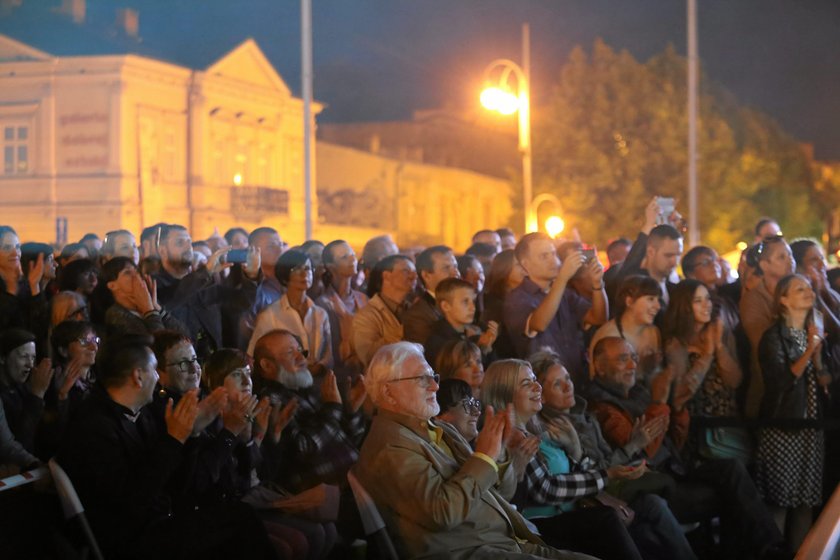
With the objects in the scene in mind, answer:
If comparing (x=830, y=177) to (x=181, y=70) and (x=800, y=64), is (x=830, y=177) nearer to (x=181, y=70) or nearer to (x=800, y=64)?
(x=800, y=64)

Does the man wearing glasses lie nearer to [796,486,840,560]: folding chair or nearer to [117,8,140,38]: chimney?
[796,486,840,560]: folding chair

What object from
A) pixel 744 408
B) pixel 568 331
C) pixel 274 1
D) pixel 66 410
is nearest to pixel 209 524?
pixel 66 410

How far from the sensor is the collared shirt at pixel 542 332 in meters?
6.53

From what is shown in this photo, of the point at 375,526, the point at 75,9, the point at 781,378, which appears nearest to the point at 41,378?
the point at 375,526

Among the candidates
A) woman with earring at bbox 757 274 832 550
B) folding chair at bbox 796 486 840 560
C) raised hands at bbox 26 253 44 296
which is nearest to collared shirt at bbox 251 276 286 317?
raised hands at bbox 26 253 44 296

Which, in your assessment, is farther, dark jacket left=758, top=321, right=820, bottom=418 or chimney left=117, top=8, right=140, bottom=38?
chimney left=117, top=8, right=140, bottom=38

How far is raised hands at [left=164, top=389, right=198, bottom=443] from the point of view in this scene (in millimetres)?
4273

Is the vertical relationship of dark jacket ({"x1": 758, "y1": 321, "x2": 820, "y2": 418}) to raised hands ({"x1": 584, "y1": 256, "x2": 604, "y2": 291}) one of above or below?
below

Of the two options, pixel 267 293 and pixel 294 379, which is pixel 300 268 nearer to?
pixel 267 293

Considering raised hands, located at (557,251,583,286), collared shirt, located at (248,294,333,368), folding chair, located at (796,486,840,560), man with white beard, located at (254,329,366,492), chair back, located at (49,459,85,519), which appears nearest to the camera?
folding chair, located at (796,486,840,560)

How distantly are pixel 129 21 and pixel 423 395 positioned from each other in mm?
3642

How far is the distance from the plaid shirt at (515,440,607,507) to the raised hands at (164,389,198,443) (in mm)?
1465

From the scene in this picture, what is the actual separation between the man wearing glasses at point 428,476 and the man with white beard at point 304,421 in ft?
1.48

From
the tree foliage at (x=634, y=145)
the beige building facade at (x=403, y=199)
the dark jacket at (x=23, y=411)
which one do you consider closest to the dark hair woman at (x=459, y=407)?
the dark jacket at (x=23, y=411)
